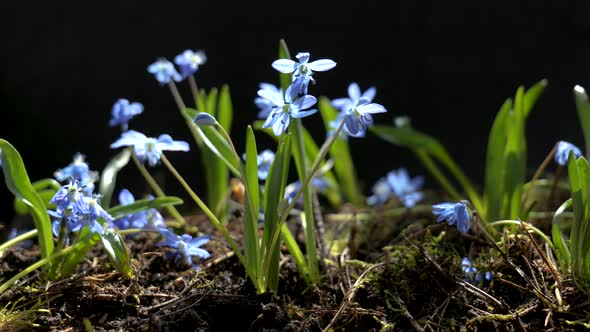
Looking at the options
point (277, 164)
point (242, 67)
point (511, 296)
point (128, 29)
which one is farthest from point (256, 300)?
point (128, 29)

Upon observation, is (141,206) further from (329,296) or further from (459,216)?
(459,216)

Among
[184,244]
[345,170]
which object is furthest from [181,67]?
[345,170]

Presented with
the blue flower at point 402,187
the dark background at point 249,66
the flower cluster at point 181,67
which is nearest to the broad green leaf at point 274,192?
the flower cluster at point 181,67

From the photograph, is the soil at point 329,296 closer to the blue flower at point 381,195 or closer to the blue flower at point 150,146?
the blue flower at point 150,146

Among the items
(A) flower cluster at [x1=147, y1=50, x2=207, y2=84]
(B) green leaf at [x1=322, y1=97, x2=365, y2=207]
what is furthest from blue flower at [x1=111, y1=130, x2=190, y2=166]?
(B) green leaf at [x1=322, y1=97, x2=365, y2=207]

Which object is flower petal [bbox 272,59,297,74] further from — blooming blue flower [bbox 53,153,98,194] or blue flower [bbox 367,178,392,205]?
blue flower [bbox 367,178,392,205]

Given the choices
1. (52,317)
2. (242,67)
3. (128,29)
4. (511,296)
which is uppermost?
(128,29)

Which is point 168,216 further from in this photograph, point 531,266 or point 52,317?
point 531,266
